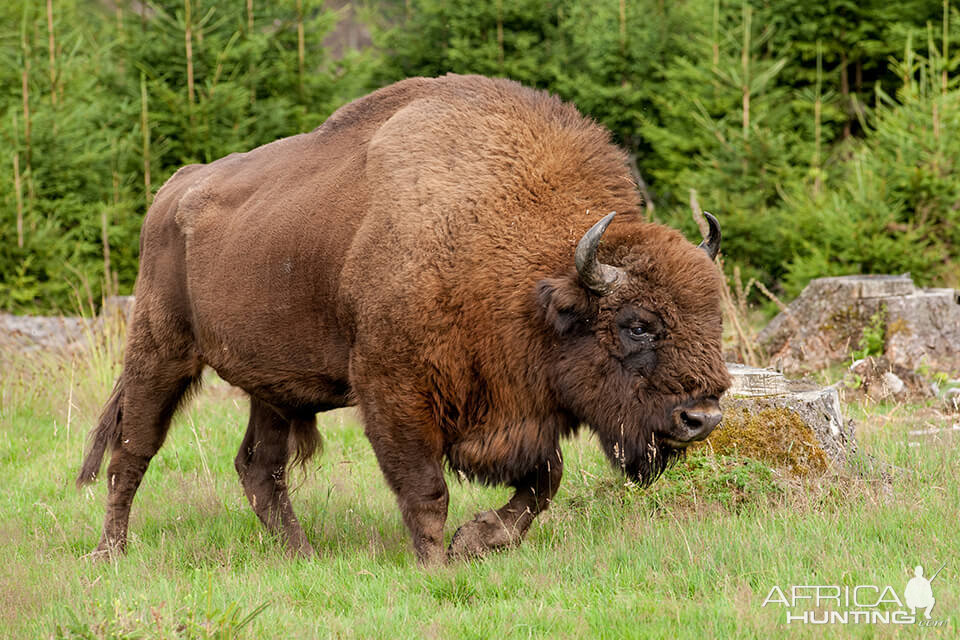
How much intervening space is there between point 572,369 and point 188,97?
10.1 m

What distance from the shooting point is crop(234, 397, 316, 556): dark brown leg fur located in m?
5.79

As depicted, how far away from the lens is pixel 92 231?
12.9 metres

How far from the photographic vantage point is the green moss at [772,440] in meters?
5.28

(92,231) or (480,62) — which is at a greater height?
(480,62)

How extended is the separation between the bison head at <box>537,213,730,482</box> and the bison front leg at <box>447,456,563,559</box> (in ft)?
1.55

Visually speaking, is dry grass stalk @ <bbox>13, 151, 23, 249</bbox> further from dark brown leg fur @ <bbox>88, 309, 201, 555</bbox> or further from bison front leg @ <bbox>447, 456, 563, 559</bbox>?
bison front leg @ <bbox>447, 456, 563, 559</bbox>

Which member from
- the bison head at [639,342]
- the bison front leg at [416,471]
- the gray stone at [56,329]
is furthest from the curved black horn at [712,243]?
the gray stone at [56,329]

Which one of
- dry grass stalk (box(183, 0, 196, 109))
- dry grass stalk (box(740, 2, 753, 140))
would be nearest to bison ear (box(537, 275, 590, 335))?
dry grass stalk (box(740, 2, 753, 140))

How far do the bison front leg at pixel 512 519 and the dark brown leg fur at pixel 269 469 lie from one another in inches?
44.5

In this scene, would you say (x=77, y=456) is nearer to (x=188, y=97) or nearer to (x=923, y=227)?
(x=188, y=97)

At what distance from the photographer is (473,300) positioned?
15.4 feet

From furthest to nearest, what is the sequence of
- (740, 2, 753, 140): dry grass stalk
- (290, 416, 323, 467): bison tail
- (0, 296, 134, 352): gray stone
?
(740, 2, 753, 140): dry grass stalk, (0, 296, 134, 352): gray stone, (290, 416, 323, 467): bison tail

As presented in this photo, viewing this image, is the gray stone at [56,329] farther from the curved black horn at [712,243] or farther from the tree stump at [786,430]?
the curved black horn at [712,243]

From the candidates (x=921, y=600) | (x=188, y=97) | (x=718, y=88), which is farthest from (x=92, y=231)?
(x=921, y=600)
